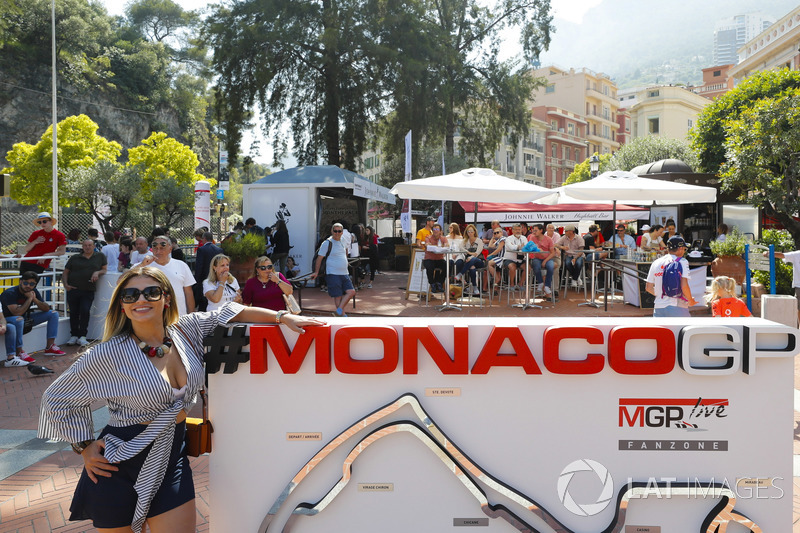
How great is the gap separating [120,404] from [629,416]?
2125 millimetres

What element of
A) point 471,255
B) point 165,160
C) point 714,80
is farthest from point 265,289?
point 714,80

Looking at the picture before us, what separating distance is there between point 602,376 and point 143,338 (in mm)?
1963

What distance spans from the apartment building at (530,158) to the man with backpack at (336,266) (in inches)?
2179

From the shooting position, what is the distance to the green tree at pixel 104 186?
34.2 m

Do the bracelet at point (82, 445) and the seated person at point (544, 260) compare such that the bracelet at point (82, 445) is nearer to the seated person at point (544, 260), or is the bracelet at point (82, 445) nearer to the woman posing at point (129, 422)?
the woman posing at point (129, 422)

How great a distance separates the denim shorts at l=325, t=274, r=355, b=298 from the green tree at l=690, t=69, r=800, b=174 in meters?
18.3

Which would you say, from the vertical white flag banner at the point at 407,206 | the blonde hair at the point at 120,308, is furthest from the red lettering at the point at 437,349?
the vertical white flag banner at the point at 407,206

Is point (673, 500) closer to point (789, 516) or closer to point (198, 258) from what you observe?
point (789, 516)

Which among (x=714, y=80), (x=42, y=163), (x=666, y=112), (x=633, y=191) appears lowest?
(x=633, y=191)

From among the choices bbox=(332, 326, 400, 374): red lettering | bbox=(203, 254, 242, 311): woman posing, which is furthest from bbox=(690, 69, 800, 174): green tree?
bbox=(332, 326, 400, 374): red lettering

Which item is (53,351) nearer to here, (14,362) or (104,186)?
(14,362)

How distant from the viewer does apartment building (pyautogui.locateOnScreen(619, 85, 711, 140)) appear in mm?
78750

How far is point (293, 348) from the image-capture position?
110 inches

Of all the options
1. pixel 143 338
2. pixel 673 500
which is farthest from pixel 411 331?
pixel 673 500
